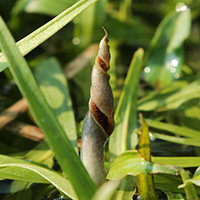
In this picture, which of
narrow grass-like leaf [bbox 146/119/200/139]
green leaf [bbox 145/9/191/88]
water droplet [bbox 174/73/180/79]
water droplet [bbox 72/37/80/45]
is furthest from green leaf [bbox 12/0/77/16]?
narrow grass-like leaf [bbox 146/119/200/139]

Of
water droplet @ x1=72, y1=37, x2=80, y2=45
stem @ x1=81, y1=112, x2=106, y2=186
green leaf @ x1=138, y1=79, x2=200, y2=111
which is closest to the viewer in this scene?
stem @ x1=81, y1=112, x2=106, y2=186

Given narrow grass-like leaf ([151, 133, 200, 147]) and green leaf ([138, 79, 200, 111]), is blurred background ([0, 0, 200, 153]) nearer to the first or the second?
green leaf ([138, 79, 200, 111])

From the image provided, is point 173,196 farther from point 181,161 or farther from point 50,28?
point 50,28

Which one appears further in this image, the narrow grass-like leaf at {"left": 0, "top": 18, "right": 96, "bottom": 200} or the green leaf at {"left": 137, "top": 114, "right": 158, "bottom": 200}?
the green leaf at {"left": 137, "top": 114, "right": 158, "bottom": 200}

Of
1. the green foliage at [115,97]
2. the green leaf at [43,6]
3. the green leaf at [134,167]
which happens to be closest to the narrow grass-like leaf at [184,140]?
the green foliage at [115,97]

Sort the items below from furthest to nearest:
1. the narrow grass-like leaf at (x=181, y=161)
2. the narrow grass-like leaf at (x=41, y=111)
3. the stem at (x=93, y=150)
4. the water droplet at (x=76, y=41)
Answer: the water droplet at (x=76, y=41), the narrow grass-like leaf at (x=181, y=161), the stem at (x=93, y=150), the narrow grass-like leaf at (x=41, y=111)

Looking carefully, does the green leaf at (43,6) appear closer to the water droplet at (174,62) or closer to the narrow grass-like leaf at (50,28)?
the water droplet at (174,62)
